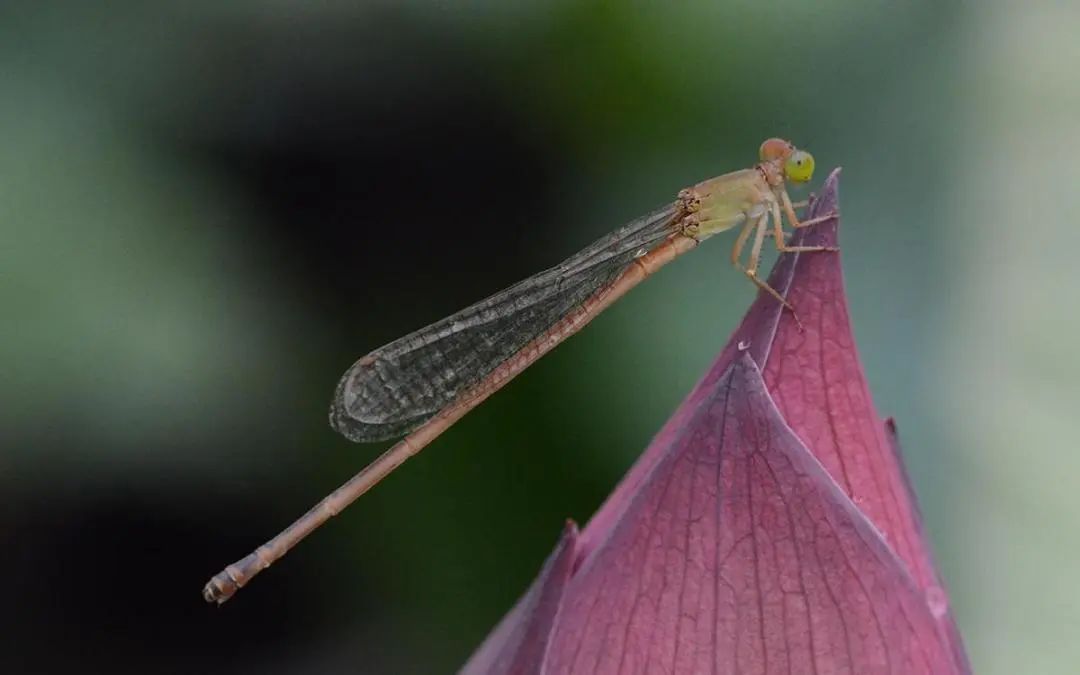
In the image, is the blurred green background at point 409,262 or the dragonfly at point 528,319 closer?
the dragonfly at point 528,319

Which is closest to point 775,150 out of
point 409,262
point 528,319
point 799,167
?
point 799,167

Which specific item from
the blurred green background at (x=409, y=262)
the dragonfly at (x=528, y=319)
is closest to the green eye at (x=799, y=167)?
the dragonfly at (x=528, y=319)

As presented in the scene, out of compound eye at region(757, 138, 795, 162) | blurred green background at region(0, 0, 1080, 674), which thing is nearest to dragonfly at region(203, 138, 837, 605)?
compound eye at region(757, 138, 795, 162)

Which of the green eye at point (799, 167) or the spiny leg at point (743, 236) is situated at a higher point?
the green eye at point (799, 167)

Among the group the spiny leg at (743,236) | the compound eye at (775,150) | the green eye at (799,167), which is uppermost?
the compound eye at (775,150)

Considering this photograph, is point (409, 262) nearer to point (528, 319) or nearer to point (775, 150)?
point (528, 319)

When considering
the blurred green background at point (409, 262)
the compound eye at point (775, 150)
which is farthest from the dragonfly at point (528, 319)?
the blurred green background at point (409, 262)

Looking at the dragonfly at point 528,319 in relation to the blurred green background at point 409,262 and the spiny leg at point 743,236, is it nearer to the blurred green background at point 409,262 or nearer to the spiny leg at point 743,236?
the spiny leg at point 743,236

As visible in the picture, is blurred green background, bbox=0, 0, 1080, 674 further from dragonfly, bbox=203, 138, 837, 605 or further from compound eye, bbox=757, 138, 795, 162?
compound eye, bbox=757, 138, 795, 162
